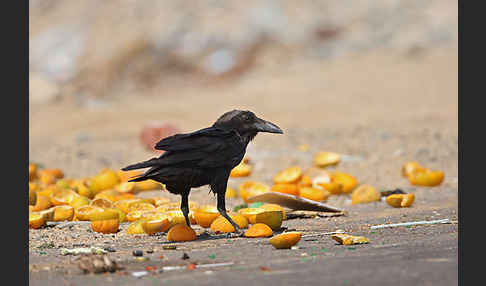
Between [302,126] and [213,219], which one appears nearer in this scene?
[213,219]

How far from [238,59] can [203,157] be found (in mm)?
16786

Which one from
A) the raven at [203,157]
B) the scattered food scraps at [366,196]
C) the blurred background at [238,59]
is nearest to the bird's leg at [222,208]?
the raven at [203,157]

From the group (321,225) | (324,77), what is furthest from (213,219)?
(324,77)

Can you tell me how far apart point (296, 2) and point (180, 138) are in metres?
18.1

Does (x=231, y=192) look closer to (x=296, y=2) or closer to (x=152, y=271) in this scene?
(x=152, y=271)

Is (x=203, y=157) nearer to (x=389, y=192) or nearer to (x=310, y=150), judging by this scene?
(x=389, y=192)

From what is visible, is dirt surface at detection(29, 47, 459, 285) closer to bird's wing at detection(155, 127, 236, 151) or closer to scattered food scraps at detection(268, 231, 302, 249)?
scattered food scraps at detection(268, 231, 302, 249)

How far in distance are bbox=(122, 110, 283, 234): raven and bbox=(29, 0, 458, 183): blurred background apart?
39.5 ft

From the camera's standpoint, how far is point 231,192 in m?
7.05

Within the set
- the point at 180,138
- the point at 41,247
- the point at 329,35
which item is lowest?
the point at 41,247

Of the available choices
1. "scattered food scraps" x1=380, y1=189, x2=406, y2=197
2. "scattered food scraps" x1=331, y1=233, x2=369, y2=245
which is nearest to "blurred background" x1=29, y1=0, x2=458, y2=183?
"scattered food scraps" x1=380, y1=189, x2=406, y2=197

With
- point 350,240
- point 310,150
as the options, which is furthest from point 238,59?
point 350,240

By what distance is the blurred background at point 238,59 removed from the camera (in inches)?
724

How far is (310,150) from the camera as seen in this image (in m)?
10.2
